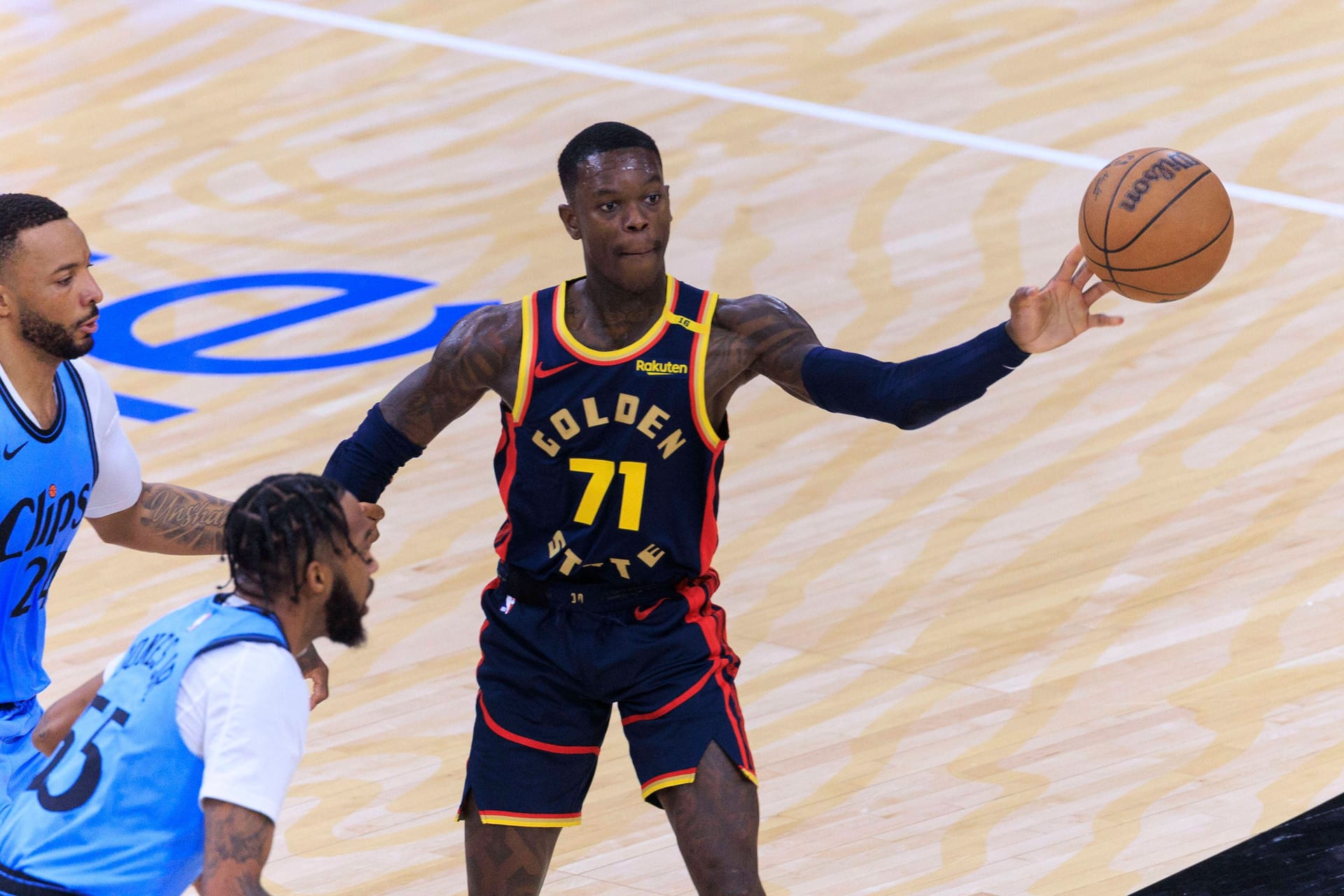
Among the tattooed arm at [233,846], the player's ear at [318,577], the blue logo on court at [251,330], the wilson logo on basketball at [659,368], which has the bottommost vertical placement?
the tattooed arm at [233,846]

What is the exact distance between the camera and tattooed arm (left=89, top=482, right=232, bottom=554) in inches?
232

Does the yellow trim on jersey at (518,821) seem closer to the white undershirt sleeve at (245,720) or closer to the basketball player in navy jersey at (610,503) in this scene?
the basketball player in navy jersey at (610,503)

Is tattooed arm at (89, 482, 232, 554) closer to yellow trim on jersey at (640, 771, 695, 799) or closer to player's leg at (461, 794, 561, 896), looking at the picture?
player's leg at (461, 794, 561, 896)

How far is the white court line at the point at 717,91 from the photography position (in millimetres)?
12281

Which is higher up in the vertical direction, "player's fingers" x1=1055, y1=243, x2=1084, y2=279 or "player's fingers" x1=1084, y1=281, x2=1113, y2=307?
"player's fingers" x1=1055, y1=243, x2=1084, y2=279

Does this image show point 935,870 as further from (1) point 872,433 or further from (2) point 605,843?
(1) point 872,433

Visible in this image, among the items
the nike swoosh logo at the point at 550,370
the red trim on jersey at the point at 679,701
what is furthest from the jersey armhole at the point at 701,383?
the red trim on jersey at the point at 679,701

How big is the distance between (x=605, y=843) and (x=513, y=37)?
10147 mm

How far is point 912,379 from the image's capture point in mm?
5250

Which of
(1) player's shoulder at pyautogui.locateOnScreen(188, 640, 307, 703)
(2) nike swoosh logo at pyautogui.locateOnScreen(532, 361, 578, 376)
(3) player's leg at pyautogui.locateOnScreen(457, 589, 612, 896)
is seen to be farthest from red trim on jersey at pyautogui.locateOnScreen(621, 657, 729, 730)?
(1) player's shoulder at pyautogui.locateOnScreen(188, 640, 307, 703)

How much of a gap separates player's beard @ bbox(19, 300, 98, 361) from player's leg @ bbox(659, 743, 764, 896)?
1842mm

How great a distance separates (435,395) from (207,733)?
5.87 ft

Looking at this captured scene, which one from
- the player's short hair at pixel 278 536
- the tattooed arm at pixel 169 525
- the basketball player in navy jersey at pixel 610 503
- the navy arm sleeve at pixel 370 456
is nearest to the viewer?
the player's short hair at pixel 278 536

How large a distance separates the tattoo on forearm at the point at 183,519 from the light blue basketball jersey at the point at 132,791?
1697mm
